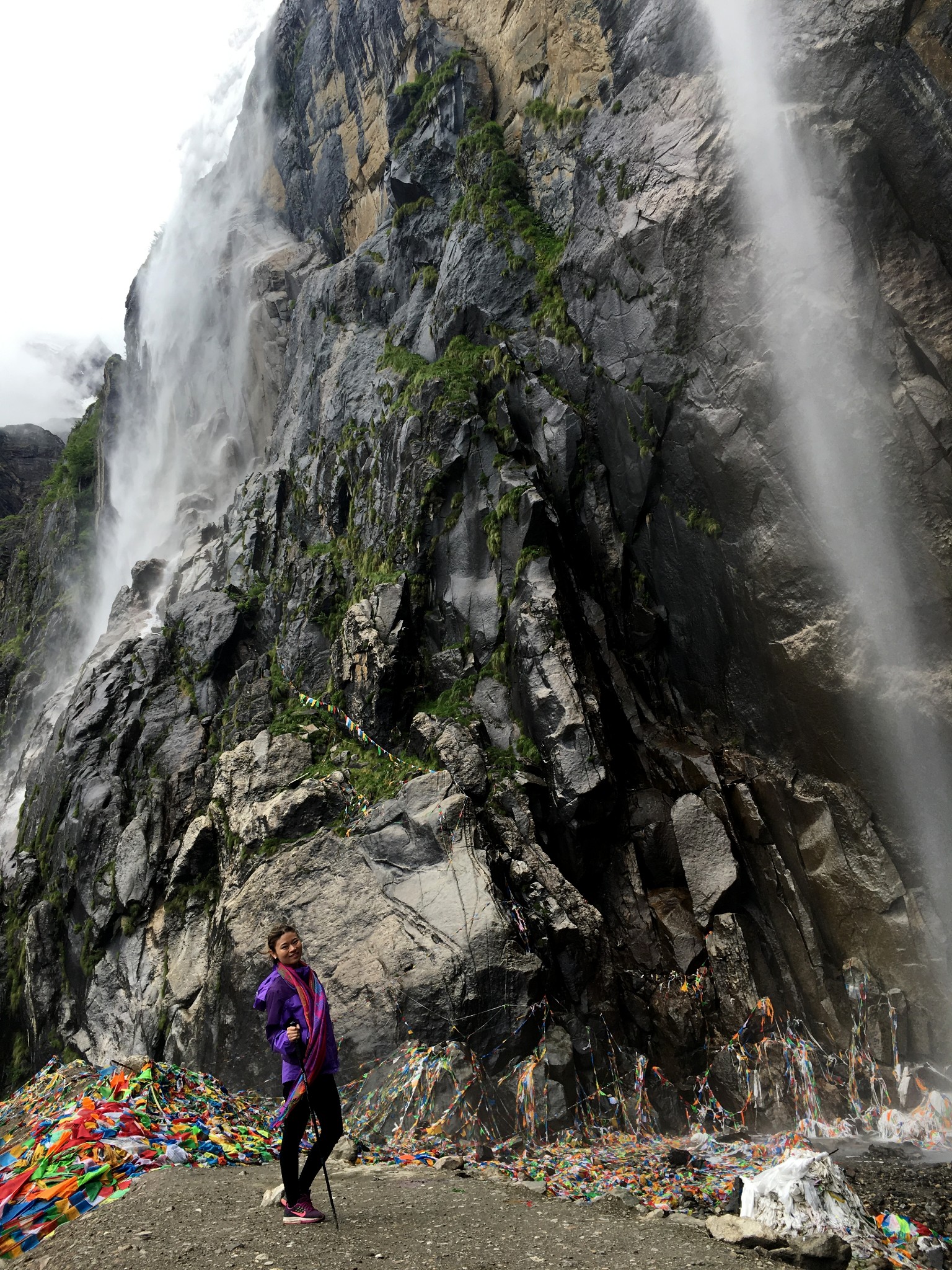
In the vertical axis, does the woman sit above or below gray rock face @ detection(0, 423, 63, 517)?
below

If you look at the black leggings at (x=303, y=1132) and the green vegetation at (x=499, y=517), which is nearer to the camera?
the black leggings at (x=303, y=1132)

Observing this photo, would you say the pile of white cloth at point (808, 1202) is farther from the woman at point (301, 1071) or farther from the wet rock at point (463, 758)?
the wet rock at point (463, 758)

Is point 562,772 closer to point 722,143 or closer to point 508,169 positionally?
point 722,143

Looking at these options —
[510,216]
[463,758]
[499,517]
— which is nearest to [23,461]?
[510,216]

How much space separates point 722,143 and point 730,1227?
1374cm

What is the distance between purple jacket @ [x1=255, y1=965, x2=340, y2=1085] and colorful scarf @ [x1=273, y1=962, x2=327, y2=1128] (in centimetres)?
3

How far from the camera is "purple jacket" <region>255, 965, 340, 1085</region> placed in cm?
410

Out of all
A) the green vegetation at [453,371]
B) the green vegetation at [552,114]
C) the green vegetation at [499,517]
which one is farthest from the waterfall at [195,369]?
the green vegetation at [499,517]

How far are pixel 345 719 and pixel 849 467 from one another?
9.25 m

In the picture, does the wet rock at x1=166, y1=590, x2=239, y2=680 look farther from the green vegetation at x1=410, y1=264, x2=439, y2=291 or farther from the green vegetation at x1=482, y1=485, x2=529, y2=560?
the green vegetation at x1=410, y1=264, x2=439, y2=291

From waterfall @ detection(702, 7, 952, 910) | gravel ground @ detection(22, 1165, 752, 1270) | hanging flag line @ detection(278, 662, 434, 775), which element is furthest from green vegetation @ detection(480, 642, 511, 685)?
gravel ground @ detection(22, 1165, 752, 1270)

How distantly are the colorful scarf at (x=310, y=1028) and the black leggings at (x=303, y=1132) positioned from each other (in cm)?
4

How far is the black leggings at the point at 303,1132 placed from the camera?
4059 mm

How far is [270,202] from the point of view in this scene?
97.3ft
